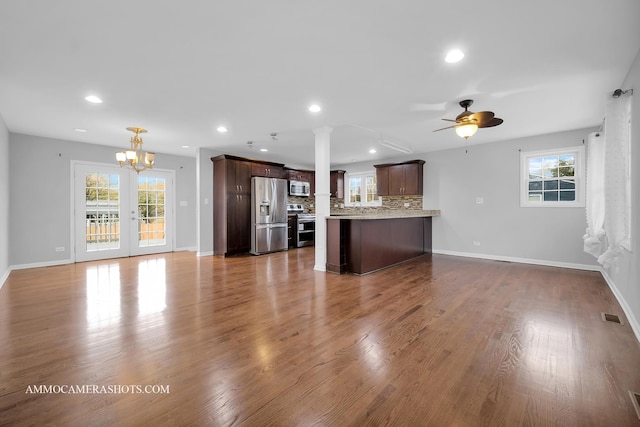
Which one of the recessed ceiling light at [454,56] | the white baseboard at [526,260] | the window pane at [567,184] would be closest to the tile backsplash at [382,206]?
the white baseboard at [526,260]

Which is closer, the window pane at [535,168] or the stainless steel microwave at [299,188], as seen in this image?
the window pane at [535,168]

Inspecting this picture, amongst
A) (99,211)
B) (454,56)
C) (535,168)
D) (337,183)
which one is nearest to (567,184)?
(535,168)

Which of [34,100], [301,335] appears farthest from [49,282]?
[301,335]

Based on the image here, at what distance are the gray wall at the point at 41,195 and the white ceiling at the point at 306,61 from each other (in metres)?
1.02

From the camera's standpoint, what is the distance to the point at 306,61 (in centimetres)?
263

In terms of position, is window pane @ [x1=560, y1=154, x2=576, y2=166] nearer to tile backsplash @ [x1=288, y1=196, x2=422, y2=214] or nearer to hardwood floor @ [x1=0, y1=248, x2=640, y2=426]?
hardwood floor @ [x1=0, y1=248, x2=640, y2=426]

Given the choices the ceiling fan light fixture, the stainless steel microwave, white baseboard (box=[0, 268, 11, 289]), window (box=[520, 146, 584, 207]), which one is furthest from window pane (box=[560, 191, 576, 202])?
white baseboard (box=[0, 268, 11, 289])

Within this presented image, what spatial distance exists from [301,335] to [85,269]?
482cm

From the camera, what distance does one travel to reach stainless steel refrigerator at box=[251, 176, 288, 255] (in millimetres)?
6723

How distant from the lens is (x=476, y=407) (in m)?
1.52

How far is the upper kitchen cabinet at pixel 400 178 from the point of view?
6.87m

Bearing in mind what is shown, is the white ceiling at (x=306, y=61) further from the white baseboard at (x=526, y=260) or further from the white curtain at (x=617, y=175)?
the white baseboard at (x=526, y=260)

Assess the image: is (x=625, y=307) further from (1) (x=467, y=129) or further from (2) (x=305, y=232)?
(2) (x=305, y=232)

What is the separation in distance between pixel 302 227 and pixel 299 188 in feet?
4.07
